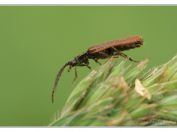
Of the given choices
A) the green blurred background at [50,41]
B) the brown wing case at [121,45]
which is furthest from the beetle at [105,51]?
the green blurred background at [50,41]

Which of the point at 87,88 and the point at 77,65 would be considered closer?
the point at 87,88

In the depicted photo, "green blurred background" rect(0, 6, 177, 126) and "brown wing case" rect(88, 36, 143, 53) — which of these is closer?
"brown wing case" rect(88, 36, 143, 53)

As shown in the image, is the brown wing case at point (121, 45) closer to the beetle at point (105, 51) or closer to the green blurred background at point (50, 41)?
the beetle at point (105, 51)

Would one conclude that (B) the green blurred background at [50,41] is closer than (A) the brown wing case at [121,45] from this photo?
No

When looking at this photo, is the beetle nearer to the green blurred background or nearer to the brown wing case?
the brown wing case

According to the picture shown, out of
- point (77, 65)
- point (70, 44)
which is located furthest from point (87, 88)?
point (70, 44)

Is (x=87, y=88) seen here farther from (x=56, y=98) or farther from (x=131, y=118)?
(x=56, y=98)

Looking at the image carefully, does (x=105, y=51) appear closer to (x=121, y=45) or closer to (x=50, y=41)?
(x=121, y=45)

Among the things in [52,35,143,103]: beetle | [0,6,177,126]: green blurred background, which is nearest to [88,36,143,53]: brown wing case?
[52,35,143,103]: beetle
